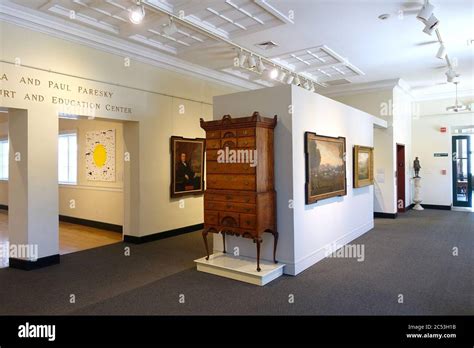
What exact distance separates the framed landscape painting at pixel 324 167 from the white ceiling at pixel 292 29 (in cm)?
185

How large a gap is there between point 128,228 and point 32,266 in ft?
6.27

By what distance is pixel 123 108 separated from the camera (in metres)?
6.11

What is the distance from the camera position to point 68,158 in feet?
28.9

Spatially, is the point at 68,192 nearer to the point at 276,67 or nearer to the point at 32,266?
the point at 32,266

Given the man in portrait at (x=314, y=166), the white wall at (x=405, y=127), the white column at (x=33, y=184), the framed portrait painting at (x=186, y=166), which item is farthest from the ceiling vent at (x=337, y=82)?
the white column at (x=33, y=184)

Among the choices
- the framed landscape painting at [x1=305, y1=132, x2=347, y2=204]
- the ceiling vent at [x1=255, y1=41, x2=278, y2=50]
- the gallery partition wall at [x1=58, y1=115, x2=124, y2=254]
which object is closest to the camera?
the framed landscape painting at [x1=305, y1=132, x2=347, y2=204]

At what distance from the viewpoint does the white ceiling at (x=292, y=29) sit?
4.86 metres

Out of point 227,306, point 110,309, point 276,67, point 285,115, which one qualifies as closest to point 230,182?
point 285,115

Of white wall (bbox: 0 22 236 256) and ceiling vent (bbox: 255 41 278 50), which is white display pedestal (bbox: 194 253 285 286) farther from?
ceiling vent (bbox: 255 41 278 50)

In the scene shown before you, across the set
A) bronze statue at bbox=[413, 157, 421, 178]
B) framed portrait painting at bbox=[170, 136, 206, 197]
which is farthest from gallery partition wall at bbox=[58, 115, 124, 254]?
bronze statue at bbox=[413, 157, 421, 178]

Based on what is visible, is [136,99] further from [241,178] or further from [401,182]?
[401,182]

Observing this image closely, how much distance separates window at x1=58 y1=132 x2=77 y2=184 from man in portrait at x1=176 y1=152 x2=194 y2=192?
10.4 feet

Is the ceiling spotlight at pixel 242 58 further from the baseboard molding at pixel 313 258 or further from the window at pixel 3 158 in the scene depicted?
the window at pixel 3 158

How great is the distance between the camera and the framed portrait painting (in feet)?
23.2
